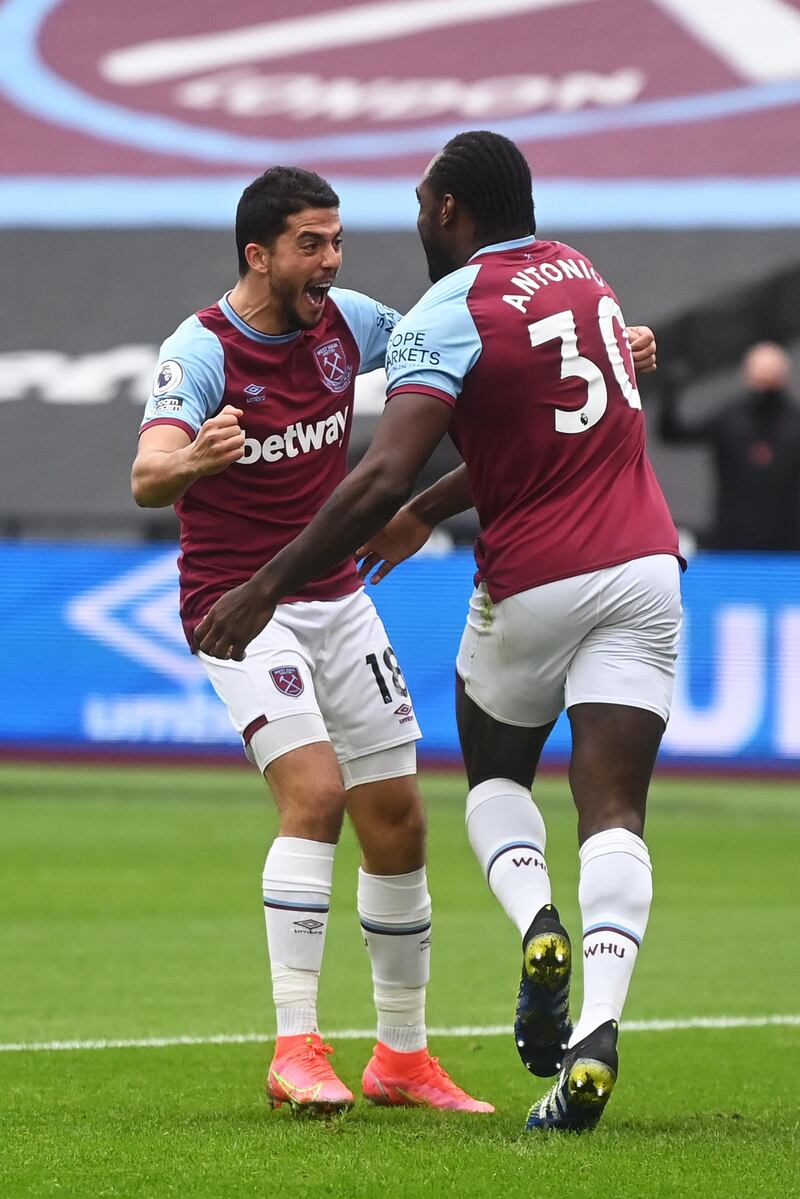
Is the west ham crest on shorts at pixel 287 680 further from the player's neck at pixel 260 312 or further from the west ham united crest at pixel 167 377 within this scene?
the player's neck at pixel 260 312

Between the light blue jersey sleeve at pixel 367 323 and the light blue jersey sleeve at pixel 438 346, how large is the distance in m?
0.82

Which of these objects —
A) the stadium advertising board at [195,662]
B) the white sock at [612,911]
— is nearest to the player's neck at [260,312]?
the white sock at [612,911]

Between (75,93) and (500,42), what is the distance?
13.5 feet

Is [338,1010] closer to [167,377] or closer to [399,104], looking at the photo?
[167,377]

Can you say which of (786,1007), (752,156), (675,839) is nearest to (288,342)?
(786,1007)

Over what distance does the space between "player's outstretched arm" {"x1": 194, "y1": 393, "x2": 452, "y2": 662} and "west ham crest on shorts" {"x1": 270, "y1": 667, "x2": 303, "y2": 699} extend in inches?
16.9

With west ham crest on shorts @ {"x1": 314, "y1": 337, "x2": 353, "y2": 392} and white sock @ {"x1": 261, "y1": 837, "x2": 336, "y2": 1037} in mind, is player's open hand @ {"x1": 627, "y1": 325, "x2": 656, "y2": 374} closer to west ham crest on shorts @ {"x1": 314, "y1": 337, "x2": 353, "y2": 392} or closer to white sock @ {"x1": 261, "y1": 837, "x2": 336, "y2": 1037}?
west ham crest on shorts @ {"x1": 314, "y1": 337, "x2": 353, "y2": 392}

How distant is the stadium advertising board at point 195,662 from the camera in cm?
1326

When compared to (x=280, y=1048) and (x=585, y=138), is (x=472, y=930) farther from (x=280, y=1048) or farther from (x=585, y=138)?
(x=585, y=138)

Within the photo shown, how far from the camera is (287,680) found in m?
5.33

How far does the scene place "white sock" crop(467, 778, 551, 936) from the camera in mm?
4914

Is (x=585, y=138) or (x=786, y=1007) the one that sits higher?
(x=585, y=138)

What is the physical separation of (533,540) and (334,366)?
0.95 m

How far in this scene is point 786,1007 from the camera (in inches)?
280
